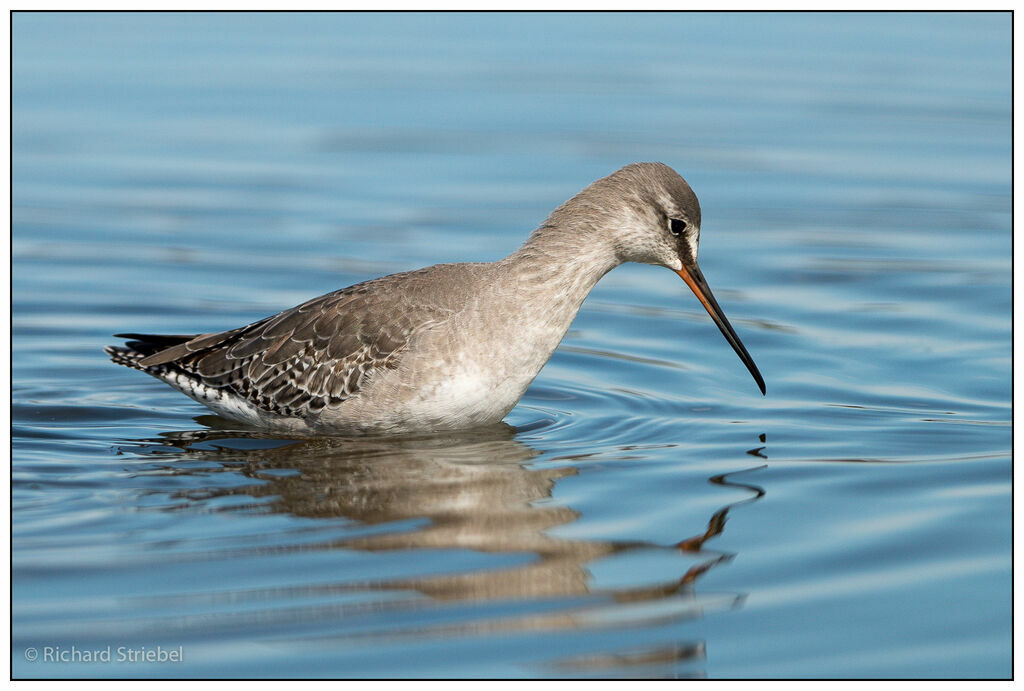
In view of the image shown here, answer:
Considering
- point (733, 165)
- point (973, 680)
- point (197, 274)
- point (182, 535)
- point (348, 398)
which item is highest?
point (733, 165)

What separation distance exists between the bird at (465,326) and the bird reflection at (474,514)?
0.26 m

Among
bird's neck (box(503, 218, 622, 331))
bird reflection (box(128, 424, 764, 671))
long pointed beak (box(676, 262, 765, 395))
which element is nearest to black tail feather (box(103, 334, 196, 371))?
bird reflection (box(128, 424, 764, 671))

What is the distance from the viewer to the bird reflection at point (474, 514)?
6957 mm

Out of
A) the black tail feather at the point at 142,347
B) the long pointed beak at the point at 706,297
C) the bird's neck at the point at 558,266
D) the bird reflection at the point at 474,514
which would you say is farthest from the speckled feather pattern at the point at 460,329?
the black tail feather at the point at 142,347

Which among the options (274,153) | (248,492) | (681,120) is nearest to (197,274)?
(274,153)

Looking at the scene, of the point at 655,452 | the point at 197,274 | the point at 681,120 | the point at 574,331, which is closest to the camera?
the point at 655,452

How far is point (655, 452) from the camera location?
9.35 metres

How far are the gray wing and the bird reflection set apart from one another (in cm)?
32

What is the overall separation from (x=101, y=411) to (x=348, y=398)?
1.91 m

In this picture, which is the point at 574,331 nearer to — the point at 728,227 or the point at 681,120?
the point at 728,227

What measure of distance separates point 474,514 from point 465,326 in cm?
149

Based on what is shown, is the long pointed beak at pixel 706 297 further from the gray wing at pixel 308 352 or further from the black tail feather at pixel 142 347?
the black tail feather at pixel 142 347

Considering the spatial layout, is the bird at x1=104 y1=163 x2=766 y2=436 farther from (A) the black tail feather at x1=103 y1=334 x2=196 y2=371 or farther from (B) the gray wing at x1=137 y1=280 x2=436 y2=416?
(A) the black tail feather at x1=103 y1=334 x2=196 y2=371

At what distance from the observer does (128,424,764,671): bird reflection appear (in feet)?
22.8
